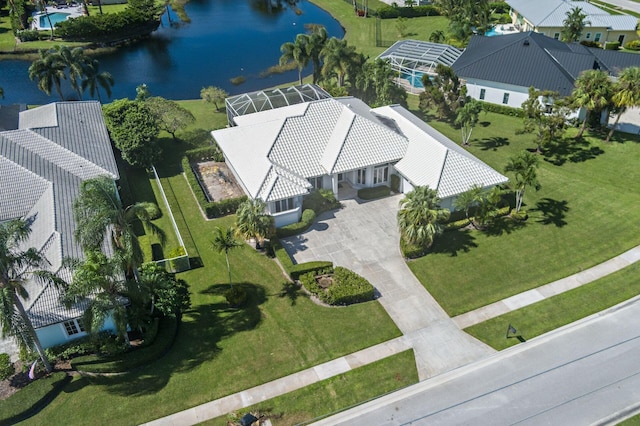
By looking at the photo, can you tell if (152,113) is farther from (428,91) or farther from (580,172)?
(580,172)

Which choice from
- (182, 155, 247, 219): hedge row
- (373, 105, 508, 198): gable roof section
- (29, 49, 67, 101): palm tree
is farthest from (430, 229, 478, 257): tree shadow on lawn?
(29, 49, 67, 101): palm tree

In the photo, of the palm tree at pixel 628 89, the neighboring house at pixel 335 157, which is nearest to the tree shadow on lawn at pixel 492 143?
the neighboring house at pixel 335 157

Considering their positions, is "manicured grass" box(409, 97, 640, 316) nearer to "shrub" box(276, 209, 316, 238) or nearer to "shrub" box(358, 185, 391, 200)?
"shrub" box(358, 185, 391, 200)

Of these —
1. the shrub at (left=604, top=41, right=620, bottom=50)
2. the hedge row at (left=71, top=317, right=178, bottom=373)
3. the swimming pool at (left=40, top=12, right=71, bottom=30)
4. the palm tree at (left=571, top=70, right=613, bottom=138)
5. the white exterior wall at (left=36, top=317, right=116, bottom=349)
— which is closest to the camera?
the hedge row at (left=71, top=317, right=178, bottom=373)

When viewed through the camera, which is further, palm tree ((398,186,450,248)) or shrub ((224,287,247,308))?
palm tree ((398,186,450,248))

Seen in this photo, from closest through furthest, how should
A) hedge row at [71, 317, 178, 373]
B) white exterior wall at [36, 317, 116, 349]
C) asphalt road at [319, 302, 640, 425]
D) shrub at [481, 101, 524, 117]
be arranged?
1. asphalt road at [319, 302, 640, 425]
2. hedge row at [71, 317, 178, 373]
3. white exterior wall at [36, 317, 116, 349]
4. shrub at [481, 101, 524, 117]

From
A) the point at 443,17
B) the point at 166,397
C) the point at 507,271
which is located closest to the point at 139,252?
the point at 166,397
